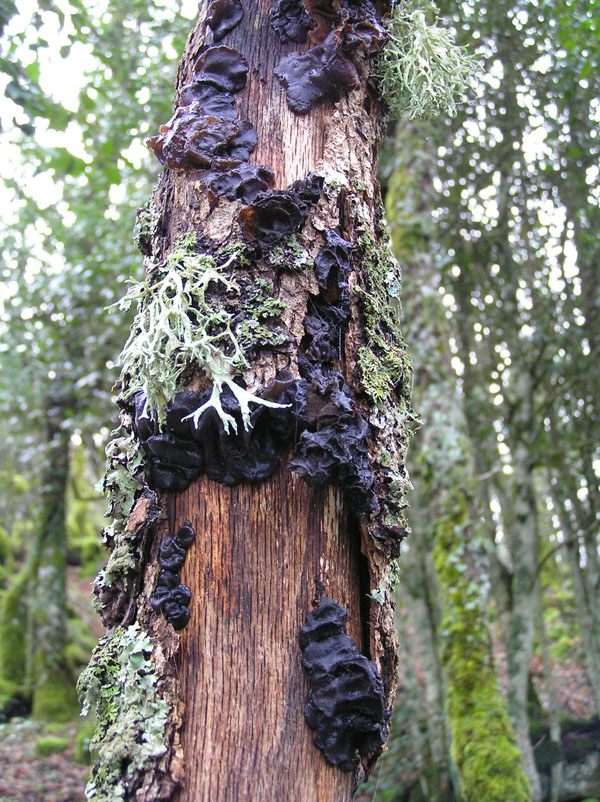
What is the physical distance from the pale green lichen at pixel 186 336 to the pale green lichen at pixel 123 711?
46cm

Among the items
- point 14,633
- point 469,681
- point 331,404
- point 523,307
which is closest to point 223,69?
point 331,404

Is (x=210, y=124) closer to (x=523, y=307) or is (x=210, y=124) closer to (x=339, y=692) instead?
(x=339, y=692)

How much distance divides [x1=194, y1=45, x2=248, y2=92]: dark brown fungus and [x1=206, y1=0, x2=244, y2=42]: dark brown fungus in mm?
92

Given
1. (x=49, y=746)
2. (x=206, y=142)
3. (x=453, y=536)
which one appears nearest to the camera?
(x=206, y=142)

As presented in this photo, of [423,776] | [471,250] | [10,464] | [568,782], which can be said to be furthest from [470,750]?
[10,464]

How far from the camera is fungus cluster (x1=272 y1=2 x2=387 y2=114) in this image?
4.78ft

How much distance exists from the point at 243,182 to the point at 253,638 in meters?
0.93

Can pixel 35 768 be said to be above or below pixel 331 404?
below

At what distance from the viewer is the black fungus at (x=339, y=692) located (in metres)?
1.16

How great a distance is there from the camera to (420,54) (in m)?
1.77

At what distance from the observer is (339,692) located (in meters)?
1.18

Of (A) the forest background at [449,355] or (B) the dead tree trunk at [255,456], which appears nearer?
(B) the dead tree trunk at [255,456]

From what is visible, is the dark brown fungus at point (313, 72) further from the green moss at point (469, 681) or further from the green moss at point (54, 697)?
the green moss at point (54, 697)

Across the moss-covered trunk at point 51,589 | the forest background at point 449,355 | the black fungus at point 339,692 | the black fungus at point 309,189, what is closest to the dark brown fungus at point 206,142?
the black fungus at point 309,189
